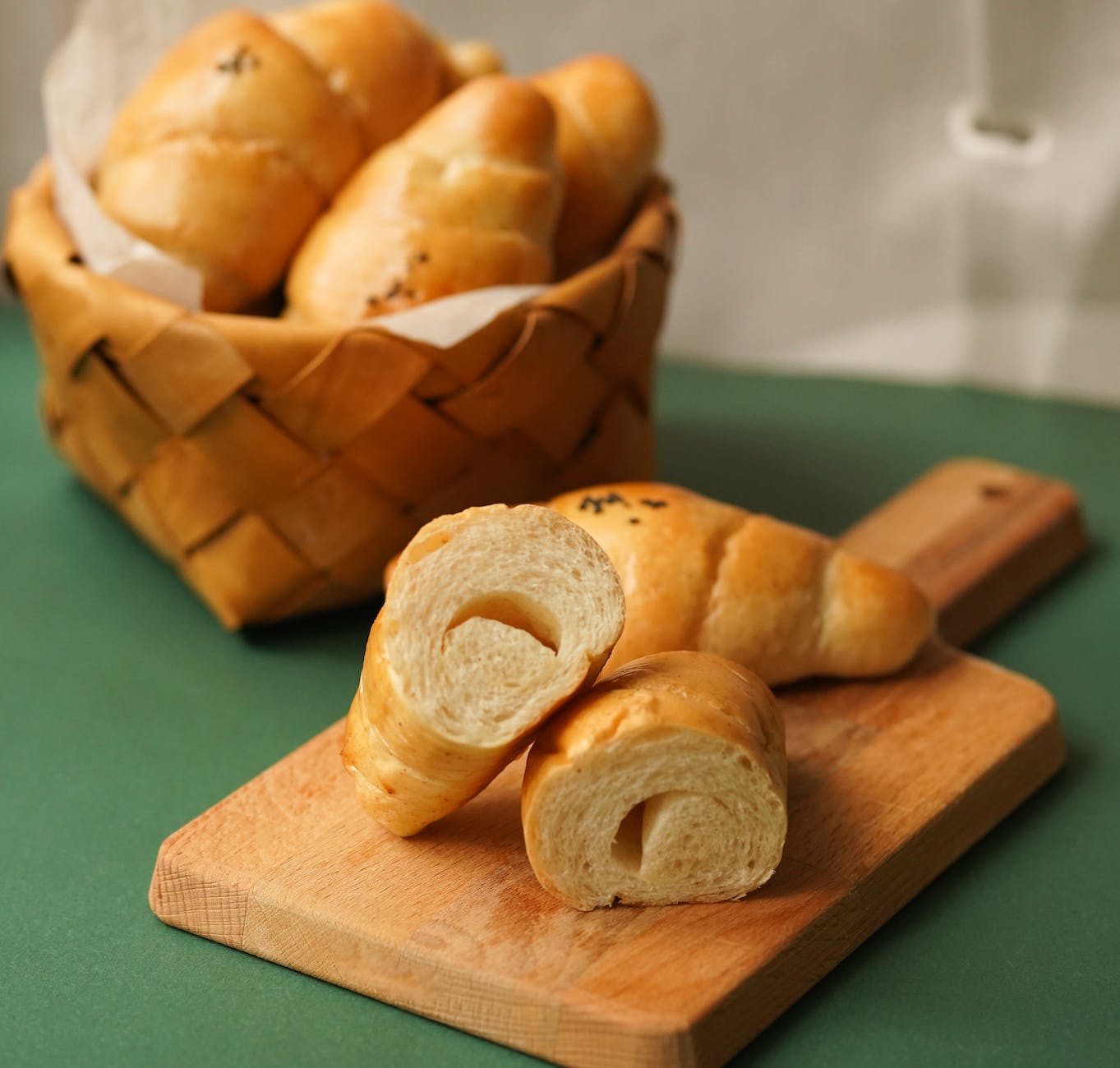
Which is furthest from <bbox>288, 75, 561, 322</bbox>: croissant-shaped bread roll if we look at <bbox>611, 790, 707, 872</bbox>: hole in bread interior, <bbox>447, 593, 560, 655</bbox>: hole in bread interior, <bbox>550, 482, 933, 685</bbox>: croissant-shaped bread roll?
<bbox>611, 790, 707, 872</bbox>: hole in bread interior

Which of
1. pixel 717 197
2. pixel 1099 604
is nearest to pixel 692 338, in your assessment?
pixel 717 197

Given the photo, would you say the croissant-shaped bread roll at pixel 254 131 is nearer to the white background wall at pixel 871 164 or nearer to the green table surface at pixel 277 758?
the green table surface at pixel 277 758

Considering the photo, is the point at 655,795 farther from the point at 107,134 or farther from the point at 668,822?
the point at 107,134

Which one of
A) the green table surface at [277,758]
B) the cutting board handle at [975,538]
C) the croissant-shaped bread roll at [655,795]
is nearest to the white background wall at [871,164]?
the green table surface at [277,758]

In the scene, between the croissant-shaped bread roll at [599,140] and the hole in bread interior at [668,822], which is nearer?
the hole in bread interior at [668,822]

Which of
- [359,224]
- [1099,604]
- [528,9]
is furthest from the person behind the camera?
[528,9]

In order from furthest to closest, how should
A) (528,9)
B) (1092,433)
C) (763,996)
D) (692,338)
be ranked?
(692,338) → (528,9) → (1092,433) → (763,996)

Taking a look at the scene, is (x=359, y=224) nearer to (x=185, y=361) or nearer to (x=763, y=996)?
(x=185, y=361)

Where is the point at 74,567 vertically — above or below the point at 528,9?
below
